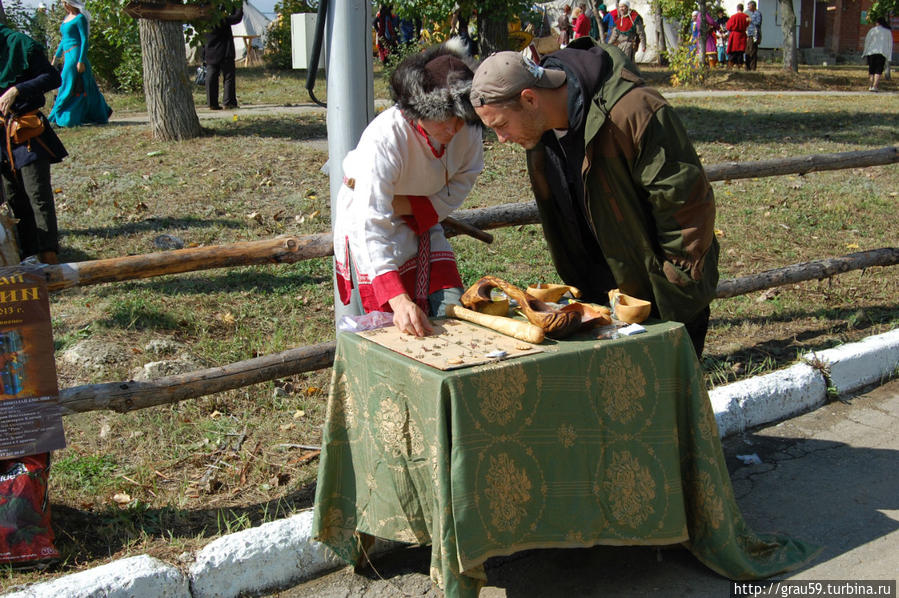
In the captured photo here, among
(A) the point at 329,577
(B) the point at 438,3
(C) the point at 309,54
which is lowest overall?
(A) the point at 329,577

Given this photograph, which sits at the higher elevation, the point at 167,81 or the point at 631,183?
the point at 167,81

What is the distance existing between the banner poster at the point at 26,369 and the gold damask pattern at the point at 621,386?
6.53 feet

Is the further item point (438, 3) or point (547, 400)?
point (438, 3)

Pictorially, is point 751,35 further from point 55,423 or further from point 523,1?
point 55,423

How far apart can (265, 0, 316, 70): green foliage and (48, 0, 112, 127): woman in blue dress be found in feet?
30.3

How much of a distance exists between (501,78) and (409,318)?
0.86m

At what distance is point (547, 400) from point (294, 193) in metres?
5.62

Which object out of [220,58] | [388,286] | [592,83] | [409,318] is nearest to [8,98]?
[388,286]

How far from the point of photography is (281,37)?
71.6 feet

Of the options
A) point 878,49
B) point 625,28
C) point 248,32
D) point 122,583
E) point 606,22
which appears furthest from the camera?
point 248,32

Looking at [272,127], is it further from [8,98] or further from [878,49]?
[878,49]

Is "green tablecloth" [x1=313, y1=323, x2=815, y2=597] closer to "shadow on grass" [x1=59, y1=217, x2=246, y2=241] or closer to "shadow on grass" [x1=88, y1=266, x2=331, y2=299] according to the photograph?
"shadow on grass" [x1=88, y1=266, x2=331, y2=299]

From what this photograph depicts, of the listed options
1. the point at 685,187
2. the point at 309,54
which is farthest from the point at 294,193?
the point at 685,187

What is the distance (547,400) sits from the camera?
266 cm
